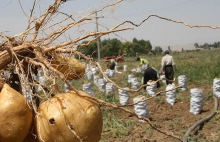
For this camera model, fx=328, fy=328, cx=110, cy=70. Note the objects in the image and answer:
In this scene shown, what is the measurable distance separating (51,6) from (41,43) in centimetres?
22

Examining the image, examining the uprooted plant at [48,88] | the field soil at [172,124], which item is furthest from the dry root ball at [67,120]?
the field soil at [172,124]

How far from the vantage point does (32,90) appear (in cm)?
166

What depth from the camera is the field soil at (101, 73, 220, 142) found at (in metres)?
5.04

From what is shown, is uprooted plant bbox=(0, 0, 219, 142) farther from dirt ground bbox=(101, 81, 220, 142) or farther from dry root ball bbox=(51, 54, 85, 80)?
dirt ground bbox=(101, 81, 220, 142)

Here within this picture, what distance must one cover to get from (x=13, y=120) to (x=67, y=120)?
220mm

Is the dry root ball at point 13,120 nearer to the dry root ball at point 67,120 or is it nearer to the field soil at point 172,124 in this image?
the dry root ball at point 67,120

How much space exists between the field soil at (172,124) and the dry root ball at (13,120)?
138 inches

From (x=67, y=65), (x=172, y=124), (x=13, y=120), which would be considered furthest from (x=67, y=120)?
(x=172, y=124)

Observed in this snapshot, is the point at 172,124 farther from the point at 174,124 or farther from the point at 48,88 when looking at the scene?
the point at 48,88

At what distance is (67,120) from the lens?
1.35 metres

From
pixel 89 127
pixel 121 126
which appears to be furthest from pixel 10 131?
pixel 121 126

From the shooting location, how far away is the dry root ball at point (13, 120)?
134 cm

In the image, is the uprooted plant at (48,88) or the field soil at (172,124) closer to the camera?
the uprooted plant at (48,88)

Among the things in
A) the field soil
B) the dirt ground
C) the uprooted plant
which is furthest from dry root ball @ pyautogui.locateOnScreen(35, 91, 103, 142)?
the dirt ground
